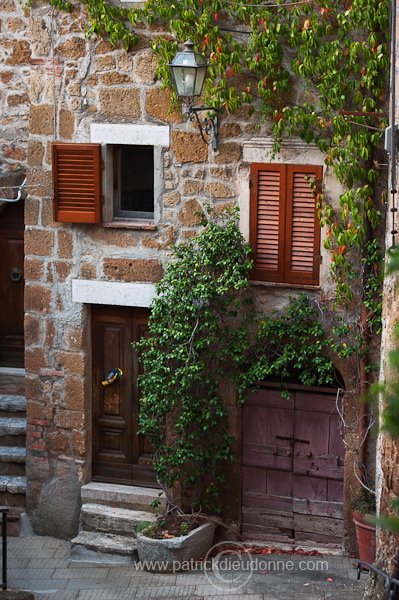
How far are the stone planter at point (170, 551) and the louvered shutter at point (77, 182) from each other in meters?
2.90

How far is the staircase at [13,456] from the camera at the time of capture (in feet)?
31.7

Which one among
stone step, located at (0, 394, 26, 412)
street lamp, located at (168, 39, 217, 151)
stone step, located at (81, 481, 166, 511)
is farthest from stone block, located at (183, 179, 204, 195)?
stone step, located at (0, 394, 26, 412)

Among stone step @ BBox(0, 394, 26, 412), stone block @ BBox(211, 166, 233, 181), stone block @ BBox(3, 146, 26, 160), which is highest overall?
stone block @ BBox(3, 146, 26, 160)

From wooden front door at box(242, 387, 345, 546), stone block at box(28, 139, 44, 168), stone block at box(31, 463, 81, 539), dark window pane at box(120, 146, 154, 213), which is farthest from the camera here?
stone block at box(31, 463, 81, 539)

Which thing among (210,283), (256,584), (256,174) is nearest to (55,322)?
(210,283)

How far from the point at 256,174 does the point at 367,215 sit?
1054 millimetres

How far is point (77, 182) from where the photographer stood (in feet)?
29.1

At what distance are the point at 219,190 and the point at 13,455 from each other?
11.5 feet

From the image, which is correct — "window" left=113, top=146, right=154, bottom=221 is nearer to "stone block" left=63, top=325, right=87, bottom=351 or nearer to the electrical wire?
"stone block" left=63, top=325, right=87, bottom=351

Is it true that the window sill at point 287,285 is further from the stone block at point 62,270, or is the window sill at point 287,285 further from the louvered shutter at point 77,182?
the stone block at point 62,270

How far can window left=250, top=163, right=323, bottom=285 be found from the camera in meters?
8.24

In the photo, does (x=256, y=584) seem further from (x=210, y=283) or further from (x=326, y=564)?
(x=210, y=283)

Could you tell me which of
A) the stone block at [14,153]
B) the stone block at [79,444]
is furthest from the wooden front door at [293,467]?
the stone block at [14,153]

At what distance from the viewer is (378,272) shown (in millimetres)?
8039
